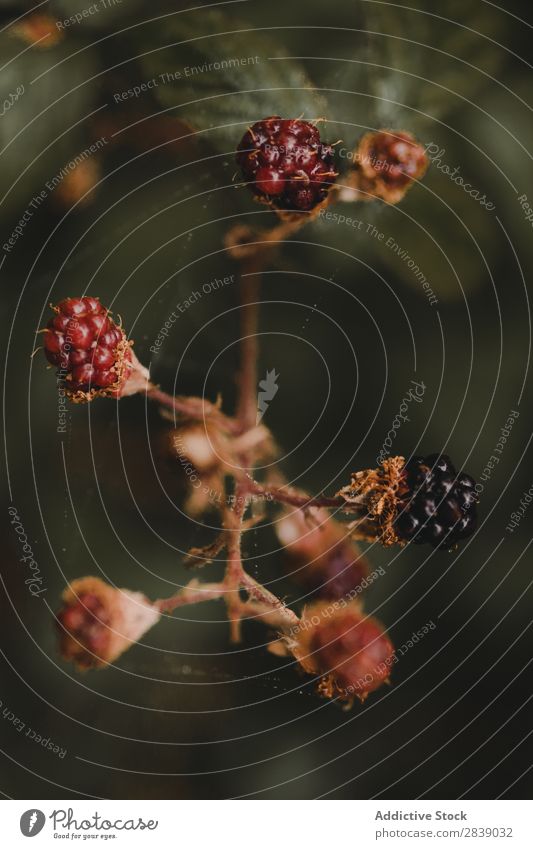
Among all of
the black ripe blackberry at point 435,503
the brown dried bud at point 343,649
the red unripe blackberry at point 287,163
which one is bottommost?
the brown dried bud at point 343,649

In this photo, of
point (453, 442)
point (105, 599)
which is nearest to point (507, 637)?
point (453, 442)

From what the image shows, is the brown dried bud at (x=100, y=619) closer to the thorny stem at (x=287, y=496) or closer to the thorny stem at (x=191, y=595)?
the thorny stem at (x=191, y=595)

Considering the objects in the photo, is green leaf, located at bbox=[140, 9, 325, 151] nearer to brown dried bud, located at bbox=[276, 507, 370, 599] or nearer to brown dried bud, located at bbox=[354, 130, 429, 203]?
brown dried bud, located at bbox=[354, 130, 429, 203]

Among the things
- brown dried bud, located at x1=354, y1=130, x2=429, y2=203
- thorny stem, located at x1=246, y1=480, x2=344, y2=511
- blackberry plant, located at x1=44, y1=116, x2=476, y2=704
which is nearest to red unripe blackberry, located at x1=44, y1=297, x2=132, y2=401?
blackberry plant, located at x1=44, y1=116, x2=476, y2=704

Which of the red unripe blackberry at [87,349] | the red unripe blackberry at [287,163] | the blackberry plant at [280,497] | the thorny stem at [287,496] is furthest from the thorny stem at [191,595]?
the red unripe blackberry at [287,163]

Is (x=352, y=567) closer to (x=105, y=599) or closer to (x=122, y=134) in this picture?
(x=105, y=599)

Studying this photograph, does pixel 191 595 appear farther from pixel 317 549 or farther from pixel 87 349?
pixel 87 349
